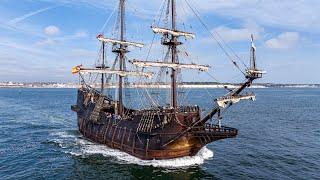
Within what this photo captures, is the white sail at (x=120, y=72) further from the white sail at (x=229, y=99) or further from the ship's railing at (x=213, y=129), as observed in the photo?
the white sail at (x=229, y=99)

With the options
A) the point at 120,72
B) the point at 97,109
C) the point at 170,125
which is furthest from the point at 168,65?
the point at 97,109

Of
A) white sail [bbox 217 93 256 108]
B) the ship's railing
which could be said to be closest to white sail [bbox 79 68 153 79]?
the ship's railing

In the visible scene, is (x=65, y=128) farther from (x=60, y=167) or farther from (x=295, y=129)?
(x=295, y=129)

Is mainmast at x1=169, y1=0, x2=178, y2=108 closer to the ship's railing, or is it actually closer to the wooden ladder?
the ship's railing

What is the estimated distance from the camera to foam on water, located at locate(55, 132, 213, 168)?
36312mm

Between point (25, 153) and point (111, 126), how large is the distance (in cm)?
988

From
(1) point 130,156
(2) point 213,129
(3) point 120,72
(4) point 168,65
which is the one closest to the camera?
(2) point 213,129

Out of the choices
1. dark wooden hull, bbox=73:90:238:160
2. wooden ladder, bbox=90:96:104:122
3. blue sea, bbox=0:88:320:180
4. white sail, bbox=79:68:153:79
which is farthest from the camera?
white sail, bbox=79:68:153:79

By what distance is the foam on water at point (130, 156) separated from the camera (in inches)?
1430

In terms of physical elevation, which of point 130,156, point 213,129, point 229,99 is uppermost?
point 229,99

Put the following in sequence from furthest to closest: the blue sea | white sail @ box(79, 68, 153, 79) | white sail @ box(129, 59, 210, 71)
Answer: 1. white sail @ box(79, 68, 153, 79)
2. white sail @ box(129, 59, 210, 71)
3. the blue sea

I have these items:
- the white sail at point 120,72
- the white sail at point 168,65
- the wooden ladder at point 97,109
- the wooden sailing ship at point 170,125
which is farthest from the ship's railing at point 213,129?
the wooden ladder at point 97,109

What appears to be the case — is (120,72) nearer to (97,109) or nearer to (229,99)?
(97,109)

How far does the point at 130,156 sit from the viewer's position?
39844 millimetres
